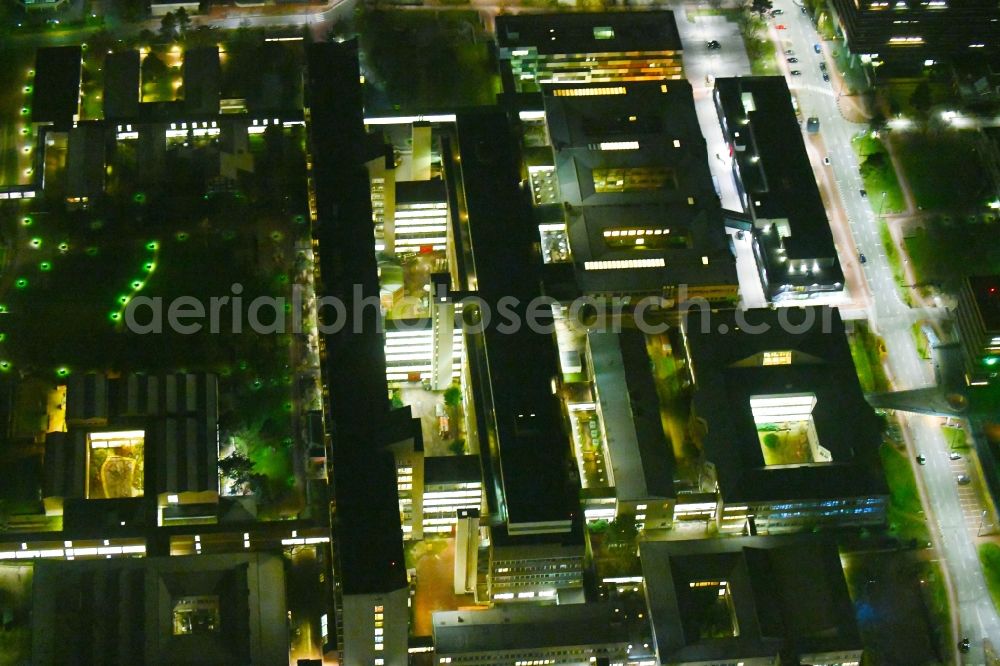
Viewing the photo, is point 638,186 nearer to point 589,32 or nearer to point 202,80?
point 589,32

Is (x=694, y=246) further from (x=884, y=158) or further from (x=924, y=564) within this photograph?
(x=924, y=564)

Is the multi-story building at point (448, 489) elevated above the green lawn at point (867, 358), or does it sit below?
below

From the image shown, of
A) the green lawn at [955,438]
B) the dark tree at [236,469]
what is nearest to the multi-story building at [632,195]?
the green lawn at [955,438]

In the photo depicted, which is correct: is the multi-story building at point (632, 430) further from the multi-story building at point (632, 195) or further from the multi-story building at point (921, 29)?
the multi-story building at point (921, 29)

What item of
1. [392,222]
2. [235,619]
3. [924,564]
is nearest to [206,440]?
[235,619]

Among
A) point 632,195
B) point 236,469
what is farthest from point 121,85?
point 632,195
